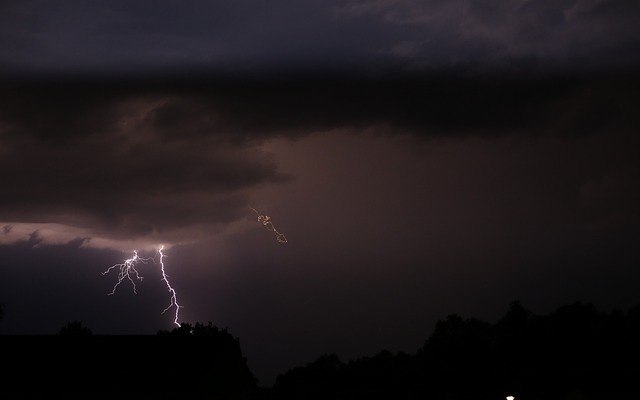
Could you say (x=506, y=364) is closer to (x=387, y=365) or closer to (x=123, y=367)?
(x=387, y=365)

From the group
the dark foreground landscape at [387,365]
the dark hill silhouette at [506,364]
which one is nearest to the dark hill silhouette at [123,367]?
the dark foreground landscape at [387,365]

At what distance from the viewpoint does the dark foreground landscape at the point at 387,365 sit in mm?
33719

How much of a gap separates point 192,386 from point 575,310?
37.1 metres

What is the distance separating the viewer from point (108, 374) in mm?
33781

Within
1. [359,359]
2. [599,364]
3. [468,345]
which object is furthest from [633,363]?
[359,359]

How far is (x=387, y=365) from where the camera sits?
6325cm

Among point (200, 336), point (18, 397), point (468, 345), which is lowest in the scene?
point (18, 397)

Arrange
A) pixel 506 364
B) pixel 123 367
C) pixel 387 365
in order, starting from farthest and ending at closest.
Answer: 1. pixel 387 365
2. pixel 506 364
3. pixel 123 367

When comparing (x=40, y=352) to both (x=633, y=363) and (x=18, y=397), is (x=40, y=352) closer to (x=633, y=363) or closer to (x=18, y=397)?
(x=18, y=397)

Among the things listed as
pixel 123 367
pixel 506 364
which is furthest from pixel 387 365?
pixel 123 367

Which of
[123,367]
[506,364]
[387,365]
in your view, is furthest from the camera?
[387,365]

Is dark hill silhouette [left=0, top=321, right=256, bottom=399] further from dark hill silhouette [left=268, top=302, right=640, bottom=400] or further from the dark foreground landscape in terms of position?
dark hill silhouette [left=268, top=302, right=640, bottom=400]

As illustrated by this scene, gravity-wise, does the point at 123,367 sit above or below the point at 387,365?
below

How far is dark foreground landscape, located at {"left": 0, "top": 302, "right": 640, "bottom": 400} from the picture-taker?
111 ft
